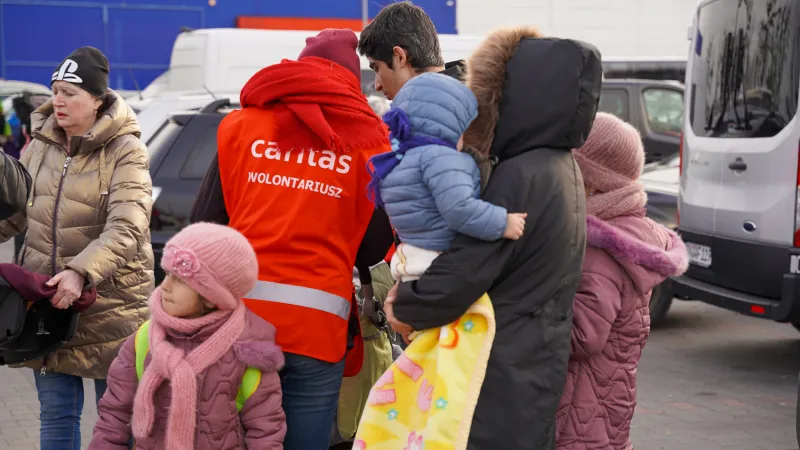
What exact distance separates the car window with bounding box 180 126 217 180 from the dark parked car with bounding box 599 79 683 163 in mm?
5968

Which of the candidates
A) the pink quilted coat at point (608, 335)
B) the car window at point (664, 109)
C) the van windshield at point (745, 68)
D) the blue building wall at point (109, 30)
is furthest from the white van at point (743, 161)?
the blue building wall at point (109, 30)

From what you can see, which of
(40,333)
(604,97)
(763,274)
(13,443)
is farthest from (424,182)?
(604,97)

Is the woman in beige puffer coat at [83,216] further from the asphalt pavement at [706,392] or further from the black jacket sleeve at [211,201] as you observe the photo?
the asphalt pavement at [706,392]

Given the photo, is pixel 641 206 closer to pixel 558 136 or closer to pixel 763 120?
pixel 558 136

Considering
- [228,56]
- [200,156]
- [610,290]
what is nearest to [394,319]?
[610,290]

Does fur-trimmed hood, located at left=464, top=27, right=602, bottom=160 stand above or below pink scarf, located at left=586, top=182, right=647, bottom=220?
above

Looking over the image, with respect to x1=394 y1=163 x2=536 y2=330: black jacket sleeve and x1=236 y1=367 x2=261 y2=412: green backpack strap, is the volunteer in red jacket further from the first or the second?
x1=394 y1=163 x2=536 y2=330: black jacket sleeve

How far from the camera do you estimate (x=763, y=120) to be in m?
7.12

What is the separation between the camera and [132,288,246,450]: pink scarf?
309 centimetres

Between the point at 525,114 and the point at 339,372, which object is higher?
A: the point at 525,114

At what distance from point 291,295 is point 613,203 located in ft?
3.41

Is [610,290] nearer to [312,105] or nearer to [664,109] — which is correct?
[312,105]

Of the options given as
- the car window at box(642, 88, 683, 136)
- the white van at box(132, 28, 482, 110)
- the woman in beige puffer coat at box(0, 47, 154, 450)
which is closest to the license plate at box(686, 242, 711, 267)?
the woman in beige puffer coat at box(0, 47, 154, 450)

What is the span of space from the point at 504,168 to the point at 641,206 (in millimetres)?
863
